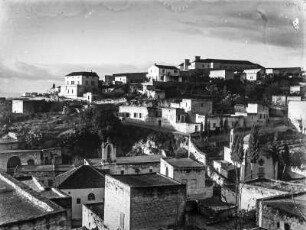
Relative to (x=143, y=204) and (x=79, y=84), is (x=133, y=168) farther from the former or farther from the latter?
(x=79, y=84)

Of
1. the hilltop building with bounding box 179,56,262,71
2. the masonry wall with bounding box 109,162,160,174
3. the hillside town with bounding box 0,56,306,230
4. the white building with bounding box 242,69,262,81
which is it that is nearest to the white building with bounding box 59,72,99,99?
the hillside town with bounding box 0,56,306,230

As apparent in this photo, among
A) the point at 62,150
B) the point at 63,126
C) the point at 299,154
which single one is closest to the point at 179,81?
the point at 63,126

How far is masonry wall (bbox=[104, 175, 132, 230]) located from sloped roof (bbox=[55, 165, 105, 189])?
7280mm

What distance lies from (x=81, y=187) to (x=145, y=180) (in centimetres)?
766

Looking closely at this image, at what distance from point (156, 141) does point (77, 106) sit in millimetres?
15709

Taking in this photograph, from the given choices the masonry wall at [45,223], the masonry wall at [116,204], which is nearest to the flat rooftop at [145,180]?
the masonry wall at [116,204]

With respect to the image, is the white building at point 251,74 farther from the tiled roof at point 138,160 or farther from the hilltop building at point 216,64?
the tiled roof at point 138,160

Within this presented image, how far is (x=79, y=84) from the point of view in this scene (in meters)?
60.4

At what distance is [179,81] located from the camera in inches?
2447

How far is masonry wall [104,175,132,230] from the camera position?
16.1 metres

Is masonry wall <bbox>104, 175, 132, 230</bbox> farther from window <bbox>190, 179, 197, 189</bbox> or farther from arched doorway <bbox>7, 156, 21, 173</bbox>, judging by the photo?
arched doorway <bbox>7, 156, 21, 173</bbox>

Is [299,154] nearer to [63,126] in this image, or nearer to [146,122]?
[146,122]

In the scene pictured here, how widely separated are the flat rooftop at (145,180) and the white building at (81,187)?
6.57 metres

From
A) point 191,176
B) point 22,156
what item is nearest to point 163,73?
point 22,156
